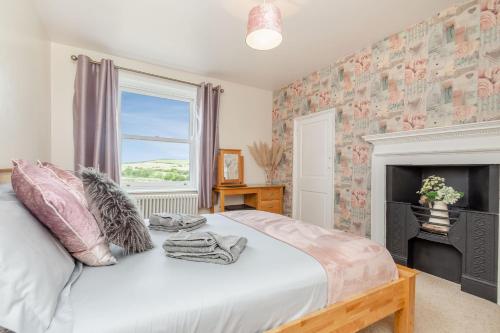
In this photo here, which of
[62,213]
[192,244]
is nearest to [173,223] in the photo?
[192,244]

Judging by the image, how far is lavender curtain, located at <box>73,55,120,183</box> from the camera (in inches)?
111

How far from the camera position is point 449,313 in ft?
5.58

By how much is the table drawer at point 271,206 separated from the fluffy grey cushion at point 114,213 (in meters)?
2.61

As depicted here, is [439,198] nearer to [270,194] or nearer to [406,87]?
[406,87]

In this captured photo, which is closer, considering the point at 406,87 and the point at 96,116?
the point at 406,87

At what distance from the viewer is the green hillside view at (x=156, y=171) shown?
10.9ft

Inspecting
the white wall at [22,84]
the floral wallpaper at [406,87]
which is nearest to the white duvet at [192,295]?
the white wall at [22,84]

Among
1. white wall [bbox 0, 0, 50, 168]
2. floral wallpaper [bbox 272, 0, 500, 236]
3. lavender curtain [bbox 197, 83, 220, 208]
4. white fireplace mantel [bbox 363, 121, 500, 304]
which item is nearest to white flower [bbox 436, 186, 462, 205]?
white fireplace mantel [bbox 363, 121, 500, 304]

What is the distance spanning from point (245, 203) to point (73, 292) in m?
3.27

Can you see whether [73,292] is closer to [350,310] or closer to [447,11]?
[350,310]

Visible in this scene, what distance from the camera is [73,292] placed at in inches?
33.5

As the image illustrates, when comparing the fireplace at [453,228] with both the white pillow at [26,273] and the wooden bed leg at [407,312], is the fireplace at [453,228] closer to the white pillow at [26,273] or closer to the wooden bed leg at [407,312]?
the wooden bed leg at [407,312]

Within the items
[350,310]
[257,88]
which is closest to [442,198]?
[350,310]

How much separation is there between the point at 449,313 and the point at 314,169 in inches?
85.8
